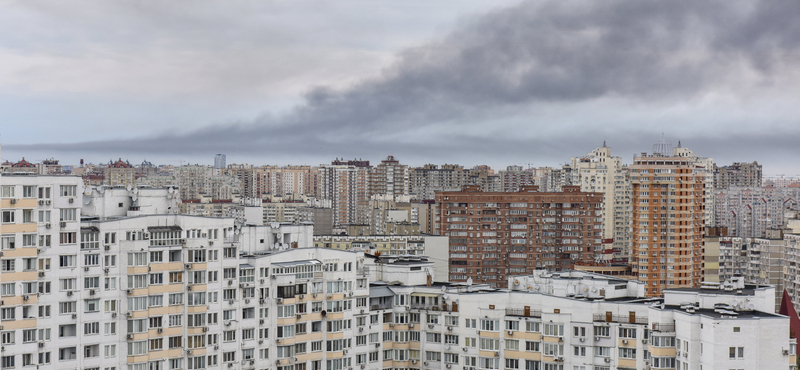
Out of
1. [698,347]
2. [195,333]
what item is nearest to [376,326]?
[195,333]

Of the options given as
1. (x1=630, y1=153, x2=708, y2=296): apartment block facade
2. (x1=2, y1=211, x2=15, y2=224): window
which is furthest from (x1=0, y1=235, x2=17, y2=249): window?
(x1=630, y1=153, x2=708, y2=296): apartment block facade

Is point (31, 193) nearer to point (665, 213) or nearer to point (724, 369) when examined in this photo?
point (724, 369)

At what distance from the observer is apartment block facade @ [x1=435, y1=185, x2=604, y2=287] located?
13725 centimetres

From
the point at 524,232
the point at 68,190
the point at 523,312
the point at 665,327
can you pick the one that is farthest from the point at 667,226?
the point at 68,190

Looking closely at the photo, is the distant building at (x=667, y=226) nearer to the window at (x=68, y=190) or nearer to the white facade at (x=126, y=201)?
the white facade at (x=126, y=201)

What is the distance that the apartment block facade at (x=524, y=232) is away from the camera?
13725 centimetres

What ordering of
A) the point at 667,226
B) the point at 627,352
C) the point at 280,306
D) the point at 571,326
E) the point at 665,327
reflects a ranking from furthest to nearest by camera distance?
1. the point at 667,226
2. the point at 280,306
3. the point at 571,326
4. the point at 627,352
5. the point at 665,327

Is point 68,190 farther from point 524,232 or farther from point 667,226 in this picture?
point 524,232

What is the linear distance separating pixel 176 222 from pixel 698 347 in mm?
30205

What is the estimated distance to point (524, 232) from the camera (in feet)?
452

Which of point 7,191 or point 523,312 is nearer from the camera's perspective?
point 7,191

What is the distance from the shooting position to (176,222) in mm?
59875

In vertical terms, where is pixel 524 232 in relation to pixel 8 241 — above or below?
below

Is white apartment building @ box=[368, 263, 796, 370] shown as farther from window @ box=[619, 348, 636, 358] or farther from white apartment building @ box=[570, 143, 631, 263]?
white apartment building @ box=[570, 143, 631, 263]
